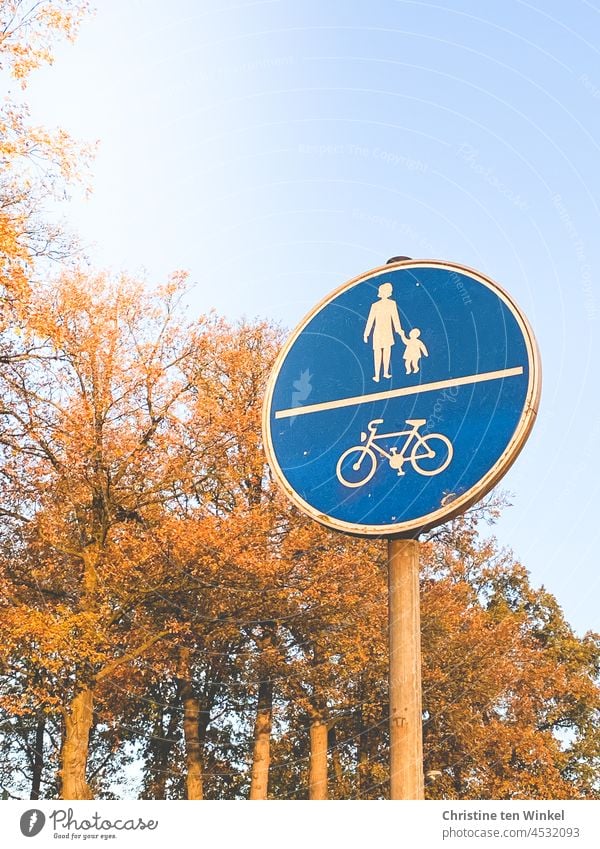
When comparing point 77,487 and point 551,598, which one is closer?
point 77,487

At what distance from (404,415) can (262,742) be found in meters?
21.9

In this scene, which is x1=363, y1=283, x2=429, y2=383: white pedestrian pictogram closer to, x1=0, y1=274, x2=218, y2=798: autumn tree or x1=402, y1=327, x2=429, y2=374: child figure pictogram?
x1=402, y1=327, x2=429, y2=374: child figure pictogram

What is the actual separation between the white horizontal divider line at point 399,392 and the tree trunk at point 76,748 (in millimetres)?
14575

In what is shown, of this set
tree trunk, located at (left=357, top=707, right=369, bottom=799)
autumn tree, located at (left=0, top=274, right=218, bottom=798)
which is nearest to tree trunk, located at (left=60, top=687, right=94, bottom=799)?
autumn tree, located at (left=0, top=274, right=218, bottom=798)

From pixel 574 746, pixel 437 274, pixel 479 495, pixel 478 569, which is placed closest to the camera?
pixel 479 495

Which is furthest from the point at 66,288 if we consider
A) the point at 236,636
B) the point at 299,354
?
the point at 299,354

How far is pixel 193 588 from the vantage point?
21.4 m

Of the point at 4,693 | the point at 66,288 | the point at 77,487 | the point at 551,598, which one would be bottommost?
the point at 4,693

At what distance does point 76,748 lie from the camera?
19.7m

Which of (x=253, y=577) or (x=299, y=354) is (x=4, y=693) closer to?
(x=253, y=577)

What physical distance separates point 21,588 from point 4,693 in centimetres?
348

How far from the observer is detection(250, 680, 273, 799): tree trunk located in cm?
2594

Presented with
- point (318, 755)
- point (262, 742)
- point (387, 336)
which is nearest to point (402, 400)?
point (387, 336)

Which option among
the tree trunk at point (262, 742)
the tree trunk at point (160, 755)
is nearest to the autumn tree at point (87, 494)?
the tree trunk at point (262, 742)
